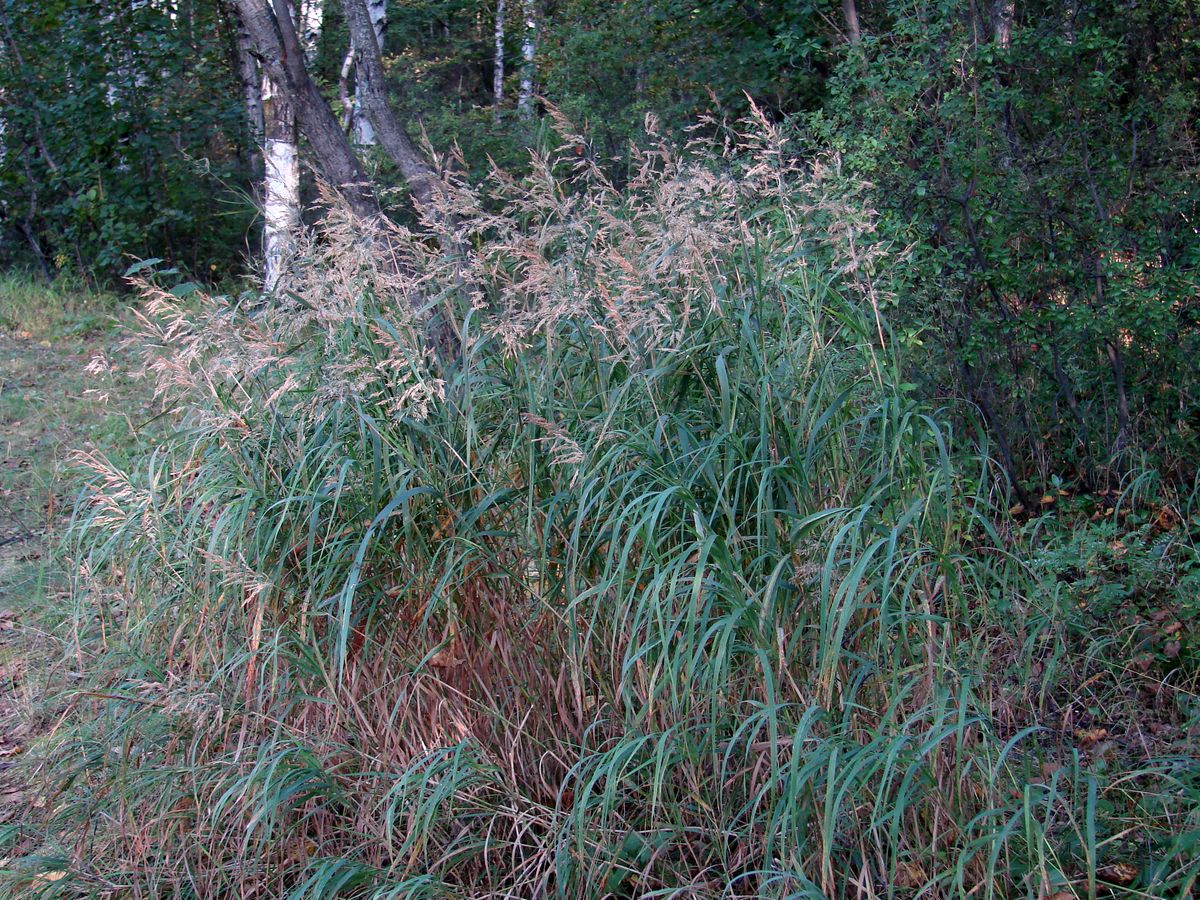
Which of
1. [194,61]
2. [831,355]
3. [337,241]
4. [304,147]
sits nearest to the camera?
[831,355]

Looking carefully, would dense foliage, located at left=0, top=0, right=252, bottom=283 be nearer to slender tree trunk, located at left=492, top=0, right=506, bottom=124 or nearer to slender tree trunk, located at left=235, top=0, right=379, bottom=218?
slender tree trunk, located at left=235, top=0, right=379, bottom=218

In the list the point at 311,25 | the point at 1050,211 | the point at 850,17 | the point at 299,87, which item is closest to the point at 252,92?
the point at 311,25

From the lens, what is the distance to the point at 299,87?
27.2ft

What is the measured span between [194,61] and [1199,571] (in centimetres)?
1368

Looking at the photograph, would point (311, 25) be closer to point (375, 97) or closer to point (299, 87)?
point (375, 97)

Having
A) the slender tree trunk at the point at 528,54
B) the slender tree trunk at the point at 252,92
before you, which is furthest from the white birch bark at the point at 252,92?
the slender tree trunk at the point at 528,54

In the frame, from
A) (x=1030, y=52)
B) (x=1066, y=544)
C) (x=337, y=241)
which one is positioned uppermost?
(x=1030, y=52)

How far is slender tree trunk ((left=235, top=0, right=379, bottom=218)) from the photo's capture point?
26.7ft

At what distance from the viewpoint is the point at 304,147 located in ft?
50.9

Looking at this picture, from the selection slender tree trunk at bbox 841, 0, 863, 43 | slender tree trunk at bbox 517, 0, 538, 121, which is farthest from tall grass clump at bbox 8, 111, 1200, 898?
slender tree trunk at bbox 517, 0, 538, 121

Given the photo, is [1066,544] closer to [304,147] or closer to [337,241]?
[337,241]

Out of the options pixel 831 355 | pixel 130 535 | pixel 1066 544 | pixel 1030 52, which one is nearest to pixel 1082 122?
pixel 1030 52

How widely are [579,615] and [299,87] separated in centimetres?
623

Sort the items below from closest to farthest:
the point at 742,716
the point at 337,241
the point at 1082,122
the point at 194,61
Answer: the point at 742,716 → the point at 337,241 → the point at 1082,122 → the point at 194,61
